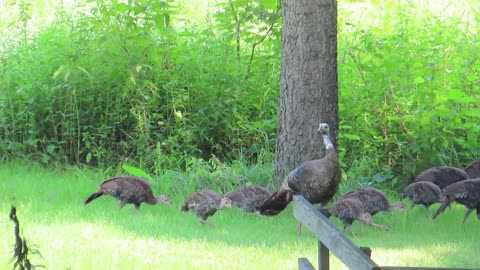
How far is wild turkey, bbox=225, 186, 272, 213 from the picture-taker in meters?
9.65

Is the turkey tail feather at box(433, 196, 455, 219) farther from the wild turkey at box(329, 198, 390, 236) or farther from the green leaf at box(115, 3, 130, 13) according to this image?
the green leaf at box(115, 3, 130, 13)

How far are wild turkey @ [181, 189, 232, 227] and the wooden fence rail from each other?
343cm

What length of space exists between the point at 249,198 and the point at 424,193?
1889 mm

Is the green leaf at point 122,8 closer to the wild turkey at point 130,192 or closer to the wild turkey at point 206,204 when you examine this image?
the wild turkey at point 130,192

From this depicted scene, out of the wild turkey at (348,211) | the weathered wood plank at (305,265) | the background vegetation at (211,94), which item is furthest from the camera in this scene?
the background vegetation at (211,94)

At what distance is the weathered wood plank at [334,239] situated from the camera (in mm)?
4004

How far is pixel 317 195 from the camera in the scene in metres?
9.16

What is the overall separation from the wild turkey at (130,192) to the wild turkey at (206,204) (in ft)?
2.10

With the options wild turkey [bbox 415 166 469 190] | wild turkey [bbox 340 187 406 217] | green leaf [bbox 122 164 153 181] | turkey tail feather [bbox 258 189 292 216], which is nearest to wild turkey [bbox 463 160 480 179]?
wild turkey [bbox 415 166 469 190]

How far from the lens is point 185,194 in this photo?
10867mm

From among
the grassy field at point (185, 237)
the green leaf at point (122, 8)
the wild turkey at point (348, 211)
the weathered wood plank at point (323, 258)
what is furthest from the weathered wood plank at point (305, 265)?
the green leaf at point (122, 8)

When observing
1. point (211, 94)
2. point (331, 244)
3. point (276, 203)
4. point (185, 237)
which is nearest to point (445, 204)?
point (276, 203)

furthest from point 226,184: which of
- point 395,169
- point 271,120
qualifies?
point 395,169

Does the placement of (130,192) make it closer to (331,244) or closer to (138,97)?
(138,97)
